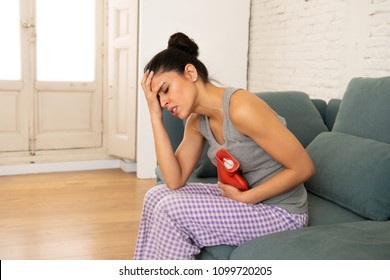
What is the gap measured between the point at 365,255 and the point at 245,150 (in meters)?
0.53

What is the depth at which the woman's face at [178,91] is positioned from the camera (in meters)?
1.60

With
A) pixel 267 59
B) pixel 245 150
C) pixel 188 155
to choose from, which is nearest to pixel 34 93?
pixel 267 59

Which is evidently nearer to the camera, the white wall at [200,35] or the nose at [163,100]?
the nose at [163,100]

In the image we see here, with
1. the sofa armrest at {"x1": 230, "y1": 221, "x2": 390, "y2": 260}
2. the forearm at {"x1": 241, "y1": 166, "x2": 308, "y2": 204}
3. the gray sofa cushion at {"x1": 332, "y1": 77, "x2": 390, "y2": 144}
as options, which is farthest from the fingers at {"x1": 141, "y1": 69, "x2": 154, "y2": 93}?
the gray sofa cushion at {"x1": 332, "y1": 77, "x2": 390, "y2": 144}

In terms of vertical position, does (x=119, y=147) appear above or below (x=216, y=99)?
below

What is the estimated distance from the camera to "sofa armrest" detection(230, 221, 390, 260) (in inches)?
50.7

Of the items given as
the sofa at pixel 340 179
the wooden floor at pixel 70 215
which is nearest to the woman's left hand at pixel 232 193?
the sofa at pixel 340 179

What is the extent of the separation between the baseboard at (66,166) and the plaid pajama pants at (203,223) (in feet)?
9.75

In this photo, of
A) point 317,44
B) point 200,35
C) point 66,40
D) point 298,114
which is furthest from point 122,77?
point 298,114

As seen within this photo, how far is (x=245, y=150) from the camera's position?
1.61m

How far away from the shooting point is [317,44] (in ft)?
10.9

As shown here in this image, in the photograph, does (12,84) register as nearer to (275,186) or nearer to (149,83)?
(149,83)

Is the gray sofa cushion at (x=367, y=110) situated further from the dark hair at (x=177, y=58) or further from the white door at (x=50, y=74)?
the white door at (x=50, y=74)

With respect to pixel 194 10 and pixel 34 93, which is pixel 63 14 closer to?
pixel 34 93
